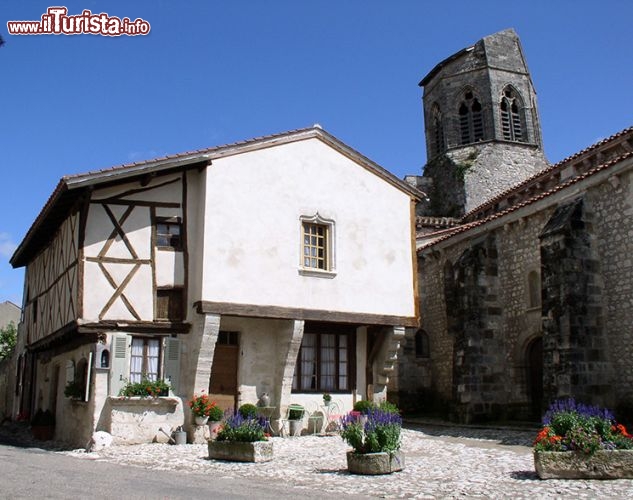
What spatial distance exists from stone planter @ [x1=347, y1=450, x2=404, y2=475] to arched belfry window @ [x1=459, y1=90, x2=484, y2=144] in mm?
24026

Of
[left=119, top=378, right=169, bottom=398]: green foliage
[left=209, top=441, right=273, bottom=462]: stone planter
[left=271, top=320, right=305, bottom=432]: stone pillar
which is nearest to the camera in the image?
[left=209, top=441, right=273, bottom=462]: stone planter

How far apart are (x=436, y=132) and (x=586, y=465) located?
2600 cm

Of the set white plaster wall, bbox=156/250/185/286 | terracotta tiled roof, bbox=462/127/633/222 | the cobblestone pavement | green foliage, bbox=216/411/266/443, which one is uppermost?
terracotta tiled roof, bbox=462/127/633/222

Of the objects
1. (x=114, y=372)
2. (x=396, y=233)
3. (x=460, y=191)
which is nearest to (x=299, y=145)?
(x=396, y=233)

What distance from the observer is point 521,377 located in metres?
18.1

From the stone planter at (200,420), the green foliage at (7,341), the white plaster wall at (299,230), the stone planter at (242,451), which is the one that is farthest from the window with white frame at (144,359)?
the green foliage at (7,341)

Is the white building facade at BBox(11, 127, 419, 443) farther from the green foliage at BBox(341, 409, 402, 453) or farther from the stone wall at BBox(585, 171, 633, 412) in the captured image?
the green foliage at BBox(341, 409, 402, 453)

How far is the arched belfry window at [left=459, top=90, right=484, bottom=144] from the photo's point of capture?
30891 mm

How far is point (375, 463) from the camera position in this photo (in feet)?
29.7

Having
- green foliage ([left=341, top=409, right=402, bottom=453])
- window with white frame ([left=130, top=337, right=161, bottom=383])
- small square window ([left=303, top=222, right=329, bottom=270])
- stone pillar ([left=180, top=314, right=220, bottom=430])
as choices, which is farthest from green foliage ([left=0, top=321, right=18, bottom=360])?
green foliage ([left=341, top=409, right=402, bottom=453])

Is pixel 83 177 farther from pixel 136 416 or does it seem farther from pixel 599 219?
pixel 599 219

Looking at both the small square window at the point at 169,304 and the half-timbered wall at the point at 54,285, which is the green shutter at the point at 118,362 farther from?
the half-timbered wall at the point at 54,285

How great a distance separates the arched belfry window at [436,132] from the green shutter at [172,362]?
72.4 ft

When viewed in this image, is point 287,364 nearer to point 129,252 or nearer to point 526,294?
point 129,252
